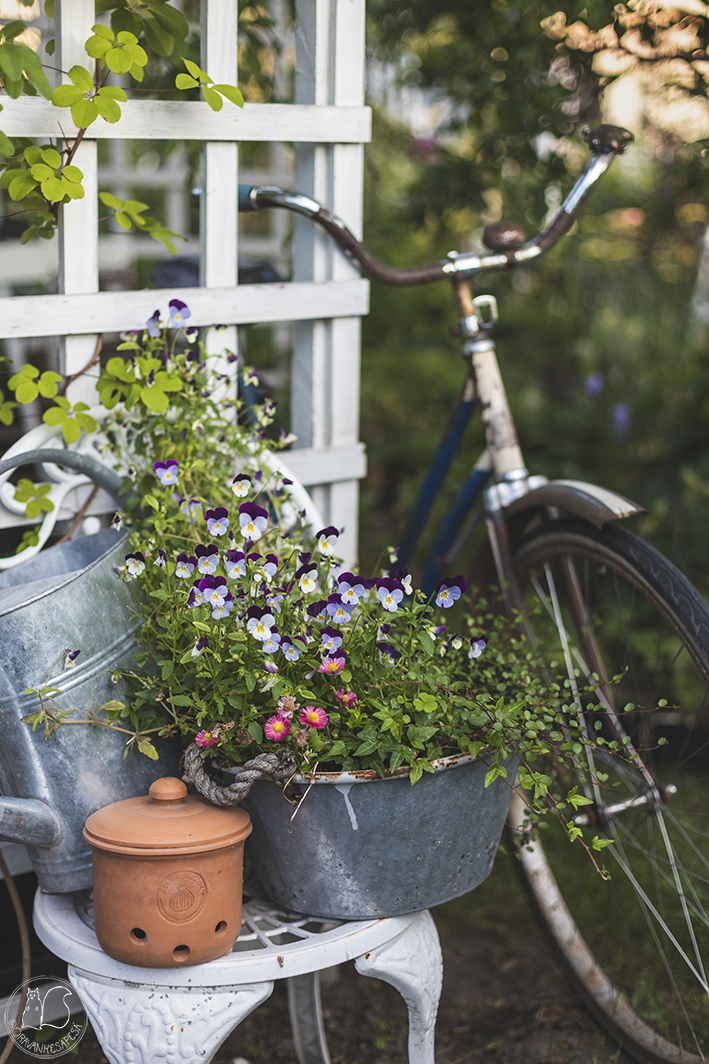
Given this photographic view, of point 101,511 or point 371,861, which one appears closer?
point 371,861

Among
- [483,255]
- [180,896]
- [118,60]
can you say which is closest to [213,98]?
[118,60]

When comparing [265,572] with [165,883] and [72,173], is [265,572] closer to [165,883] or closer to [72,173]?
[165,883]

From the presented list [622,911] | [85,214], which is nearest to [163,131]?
[85,214]

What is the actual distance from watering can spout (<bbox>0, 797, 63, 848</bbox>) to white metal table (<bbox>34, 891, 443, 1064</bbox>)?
0.12 m

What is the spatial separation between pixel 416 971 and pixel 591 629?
0.60 metres

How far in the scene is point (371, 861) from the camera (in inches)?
44.4

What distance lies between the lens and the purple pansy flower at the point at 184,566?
1168mm

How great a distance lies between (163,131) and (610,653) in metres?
2.15

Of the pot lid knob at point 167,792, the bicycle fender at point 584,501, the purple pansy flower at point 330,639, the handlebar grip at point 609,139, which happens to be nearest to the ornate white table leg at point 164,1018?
the pot lid knob at point 167,792

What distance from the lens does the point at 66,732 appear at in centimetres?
115

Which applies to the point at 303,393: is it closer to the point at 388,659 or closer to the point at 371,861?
the point at 388,659

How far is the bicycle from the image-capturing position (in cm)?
145

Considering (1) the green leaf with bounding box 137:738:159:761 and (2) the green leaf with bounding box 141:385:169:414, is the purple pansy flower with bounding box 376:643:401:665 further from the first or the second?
(2) the green leaf with bounding box 141:385:169:414

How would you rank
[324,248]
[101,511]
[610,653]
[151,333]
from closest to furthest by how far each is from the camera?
[151,333] < [101,511] < [324,248] < [610,653]
